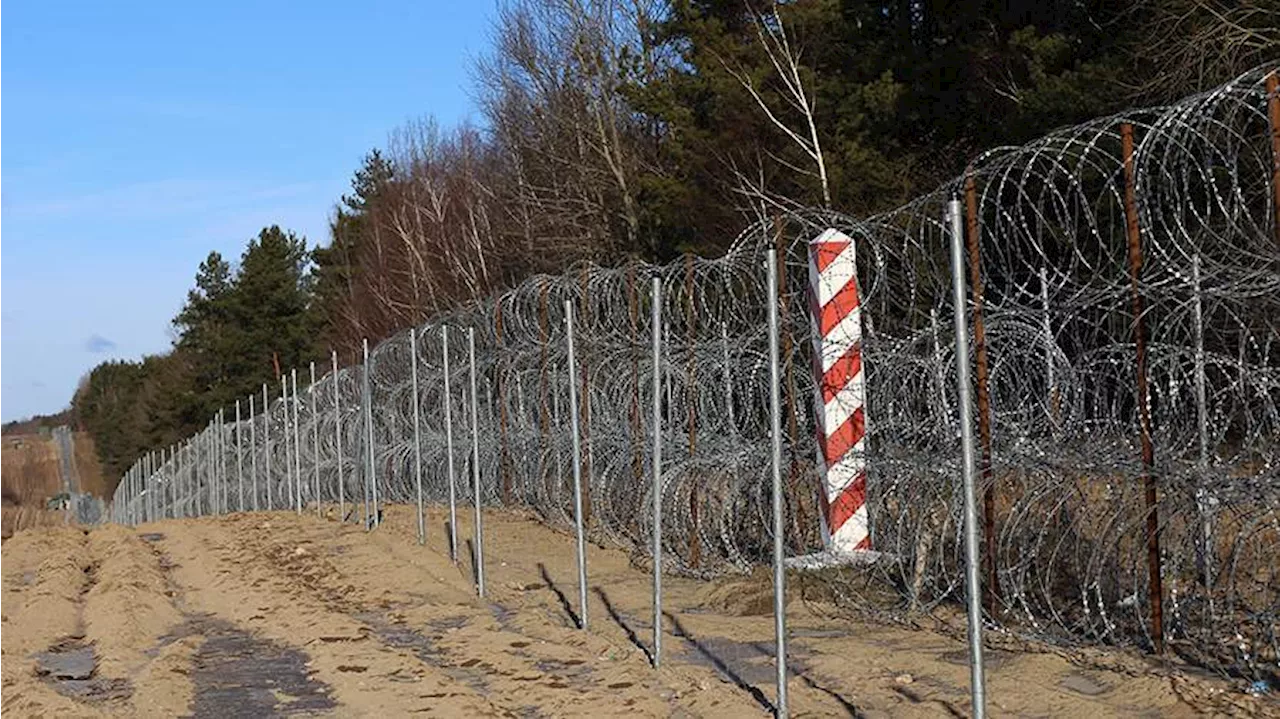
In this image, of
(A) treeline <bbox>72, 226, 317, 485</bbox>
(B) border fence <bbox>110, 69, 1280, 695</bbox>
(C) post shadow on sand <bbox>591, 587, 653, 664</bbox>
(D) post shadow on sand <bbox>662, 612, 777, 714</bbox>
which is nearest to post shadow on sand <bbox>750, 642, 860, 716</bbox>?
(D) post shadow on sand <bbox>662, 612, 777, 714</bbox>

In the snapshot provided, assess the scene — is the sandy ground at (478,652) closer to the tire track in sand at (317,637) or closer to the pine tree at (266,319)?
the tire track in sand at (317,637)

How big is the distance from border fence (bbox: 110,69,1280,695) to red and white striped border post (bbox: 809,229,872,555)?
0.14 meters

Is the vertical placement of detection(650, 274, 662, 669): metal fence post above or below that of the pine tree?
below

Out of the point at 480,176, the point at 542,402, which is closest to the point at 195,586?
the point at 542,402

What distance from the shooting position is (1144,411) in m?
6.20

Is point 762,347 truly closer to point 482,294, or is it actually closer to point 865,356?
point 865,356

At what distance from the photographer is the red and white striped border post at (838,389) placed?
29.1ft

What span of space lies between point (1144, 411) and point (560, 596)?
4871 mm

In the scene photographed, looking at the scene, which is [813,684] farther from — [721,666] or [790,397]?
[790,397]

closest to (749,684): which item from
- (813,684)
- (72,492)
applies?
(813,684)

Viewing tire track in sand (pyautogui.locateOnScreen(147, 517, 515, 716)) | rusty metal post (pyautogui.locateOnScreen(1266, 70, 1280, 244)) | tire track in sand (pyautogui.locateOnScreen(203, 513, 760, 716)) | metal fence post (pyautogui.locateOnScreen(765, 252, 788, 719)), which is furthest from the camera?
tire track in sand (pyautogui.locateOnScreen(147, 517, 515, 716))

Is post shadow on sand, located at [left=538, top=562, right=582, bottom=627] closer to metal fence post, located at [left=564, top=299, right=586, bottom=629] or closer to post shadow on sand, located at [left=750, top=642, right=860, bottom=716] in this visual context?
metal fence post, located at [left=564, top=299, right=586, bottom=629]

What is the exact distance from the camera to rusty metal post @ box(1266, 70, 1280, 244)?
5413 millimetres

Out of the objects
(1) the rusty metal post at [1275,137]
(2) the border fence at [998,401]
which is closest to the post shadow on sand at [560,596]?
(2) the border fence at [998,401]
